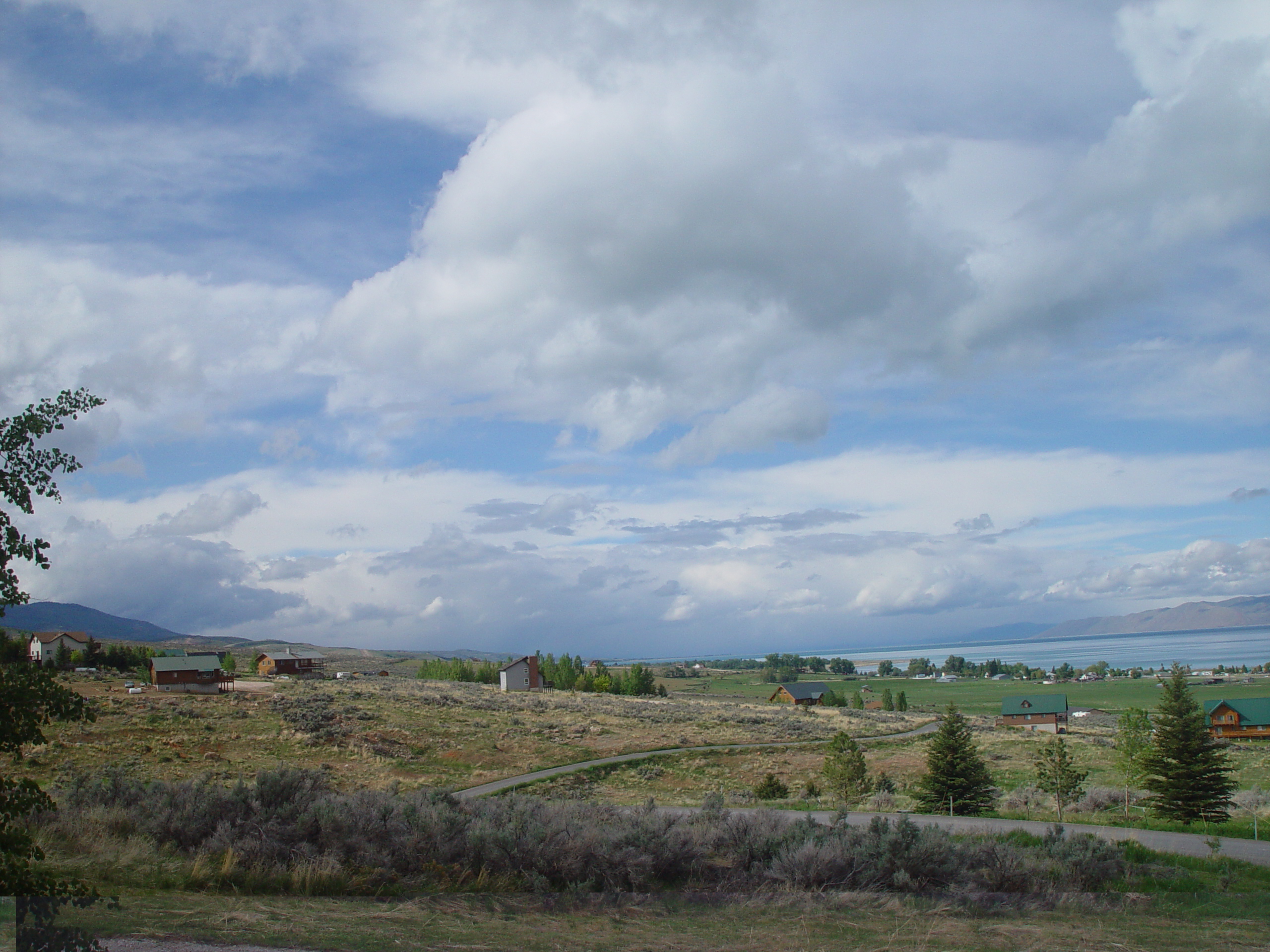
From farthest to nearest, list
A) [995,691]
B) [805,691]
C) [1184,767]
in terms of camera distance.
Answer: [995,691]
[805,691]
[1184,767]

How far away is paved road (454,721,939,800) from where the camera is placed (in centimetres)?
3144

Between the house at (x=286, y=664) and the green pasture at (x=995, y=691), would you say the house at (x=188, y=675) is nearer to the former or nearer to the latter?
the house at (x=286, y=664)

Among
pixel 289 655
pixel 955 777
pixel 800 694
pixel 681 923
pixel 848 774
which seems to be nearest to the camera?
pixel 681 923

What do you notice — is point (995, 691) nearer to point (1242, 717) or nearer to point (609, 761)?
point (1242, 717)

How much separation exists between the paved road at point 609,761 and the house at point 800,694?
1790 inches

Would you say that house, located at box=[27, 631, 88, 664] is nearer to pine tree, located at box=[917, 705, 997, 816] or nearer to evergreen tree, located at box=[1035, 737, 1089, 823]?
pine tree, located at box=[917, 705, 997, 816]

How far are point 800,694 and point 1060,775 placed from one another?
90180mm

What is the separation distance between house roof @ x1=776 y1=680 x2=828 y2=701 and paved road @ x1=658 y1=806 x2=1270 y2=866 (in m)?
95.7

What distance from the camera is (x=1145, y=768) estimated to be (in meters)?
25.8

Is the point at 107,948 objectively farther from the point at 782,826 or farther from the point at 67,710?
the point at 782,826

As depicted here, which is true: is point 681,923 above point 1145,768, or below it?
above

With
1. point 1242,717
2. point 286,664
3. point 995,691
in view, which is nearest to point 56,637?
point 286,664


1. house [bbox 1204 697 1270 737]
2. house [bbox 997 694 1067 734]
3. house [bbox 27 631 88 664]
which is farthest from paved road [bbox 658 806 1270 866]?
house [bbox 27 631 88 664]

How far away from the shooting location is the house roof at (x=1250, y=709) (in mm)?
76188
